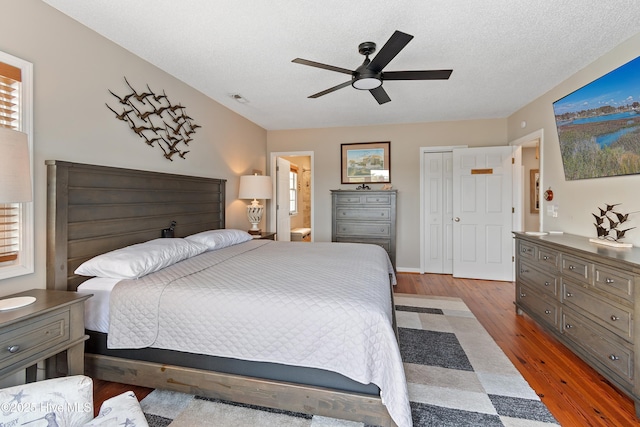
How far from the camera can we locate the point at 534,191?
5.91m

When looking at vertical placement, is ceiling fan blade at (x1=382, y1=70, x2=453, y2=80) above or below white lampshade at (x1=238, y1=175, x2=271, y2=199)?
above

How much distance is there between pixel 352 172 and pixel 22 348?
4.59 meters

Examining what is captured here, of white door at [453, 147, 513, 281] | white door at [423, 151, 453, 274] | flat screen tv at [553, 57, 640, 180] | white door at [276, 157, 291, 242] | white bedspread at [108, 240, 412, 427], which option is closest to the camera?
white bedspread at [108, 240, 412, 427]

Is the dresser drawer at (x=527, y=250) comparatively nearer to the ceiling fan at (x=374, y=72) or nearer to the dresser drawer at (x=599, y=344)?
the dresser drawer at (x=599, y=344)

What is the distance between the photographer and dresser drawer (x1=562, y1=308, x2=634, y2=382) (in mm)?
1766

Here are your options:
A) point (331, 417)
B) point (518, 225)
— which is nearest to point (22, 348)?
point (331, 417)

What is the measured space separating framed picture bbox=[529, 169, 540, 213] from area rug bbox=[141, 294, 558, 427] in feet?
14.8

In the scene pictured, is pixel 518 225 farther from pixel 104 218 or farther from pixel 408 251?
pixel 104 218

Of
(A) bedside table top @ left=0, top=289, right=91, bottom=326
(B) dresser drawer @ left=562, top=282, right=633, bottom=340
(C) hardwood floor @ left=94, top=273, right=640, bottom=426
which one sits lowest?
(C) hardwood floor @ left=94, top=273, right=640, bottom=426

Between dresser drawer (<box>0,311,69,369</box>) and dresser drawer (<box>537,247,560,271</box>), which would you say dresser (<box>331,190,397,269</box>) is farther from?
dresser drawer (<box>0,311,69,369</box>)

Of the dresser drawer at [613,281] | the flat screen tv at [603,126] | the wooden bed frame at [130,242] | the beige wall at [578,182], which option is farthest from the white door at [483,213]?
the wooden bed frame at [130,242]

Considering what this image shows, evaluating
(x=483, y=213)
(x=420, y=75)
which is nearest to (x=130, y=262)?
→ (x=420, y=75)

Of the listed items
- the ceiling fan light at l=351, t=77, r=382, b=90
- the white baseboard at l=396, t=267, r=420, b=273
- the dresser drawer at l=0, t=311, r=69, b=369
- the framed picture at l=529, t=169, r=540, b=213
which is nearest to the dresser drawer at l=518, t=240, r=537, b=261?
the white baseboard at l=396, t=267, r=420, b=273

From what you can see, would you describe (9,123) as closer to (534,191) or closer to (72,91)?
(72,91)
